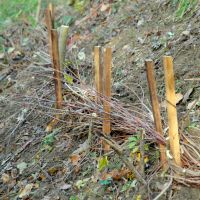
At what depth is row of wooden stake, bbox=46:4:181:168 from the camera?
2.43m

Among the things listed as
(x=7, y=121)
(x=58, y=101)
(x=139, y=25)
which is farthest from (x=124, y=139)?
(x=139, y=25)

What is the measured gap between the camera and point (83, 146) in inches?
129

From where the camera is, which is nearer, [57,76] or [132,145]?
[132,145]

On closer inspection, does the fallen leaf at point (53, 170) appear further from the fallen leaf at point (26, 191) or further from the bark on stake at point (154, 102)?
the bark on stake at point (154, 102)

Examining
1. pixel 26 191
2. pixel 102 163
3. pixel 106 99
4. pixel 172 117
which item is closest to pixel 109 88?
pixel 106 99

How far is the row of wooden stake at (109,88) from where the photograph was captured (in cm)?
243

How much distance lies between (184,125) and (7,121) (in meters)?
1.97

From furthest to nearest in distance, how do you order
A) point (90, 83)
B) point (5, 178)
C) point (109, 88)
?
1. point (90, 83)
2. point (5, 178)
3. point (109, 88)

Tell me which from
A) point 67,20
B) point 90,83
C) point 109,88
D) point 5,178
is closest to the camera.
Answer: point 109,88

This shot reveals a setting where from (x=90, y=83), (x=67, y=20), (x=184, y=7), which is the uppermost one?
(x=184, y=7)

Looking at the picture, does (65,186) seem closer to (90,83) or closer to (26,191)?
(26,191)

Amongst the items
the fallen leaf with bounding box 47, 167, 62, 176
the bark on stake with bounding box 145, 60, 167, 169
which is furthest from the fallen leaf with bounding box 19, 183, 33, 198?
the bark on stake with bounding box 145, 60, 167, 169

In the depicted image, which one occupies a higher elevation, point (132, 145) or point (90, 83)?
point (90, 83)

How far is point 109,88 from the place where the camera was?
9.75 feet
